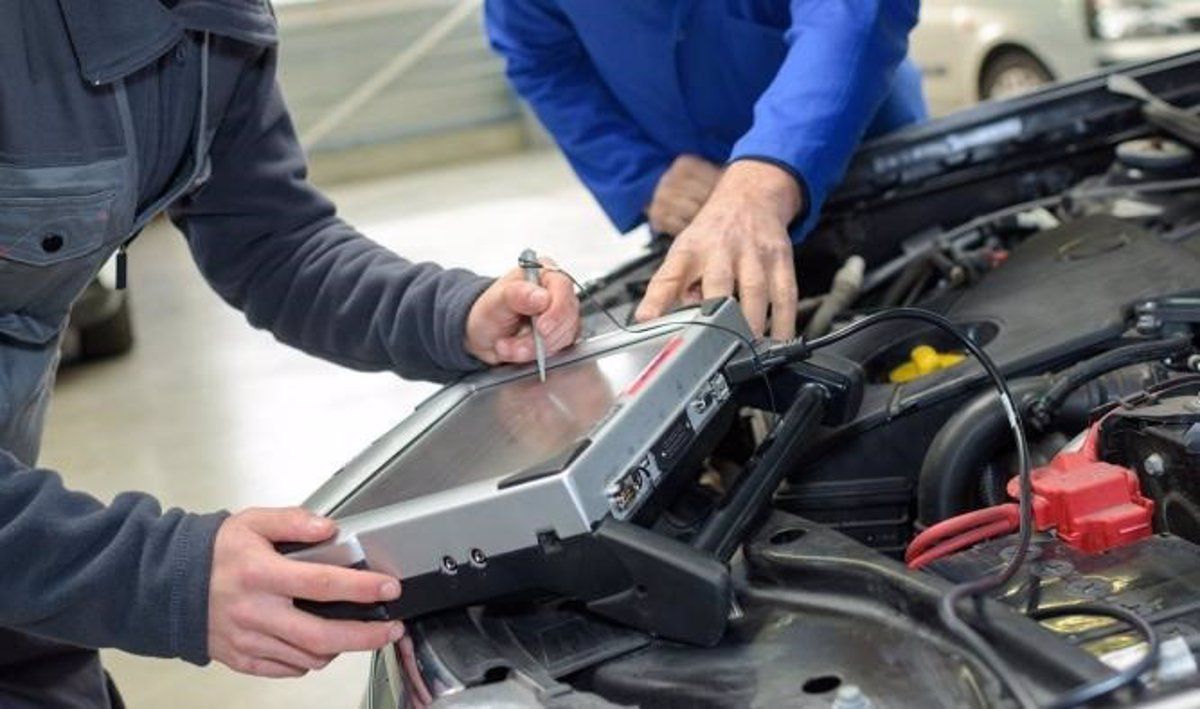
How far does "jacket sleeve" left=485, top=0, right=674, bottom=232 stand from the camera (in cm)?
220

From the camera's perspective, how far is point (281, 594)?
105 cm

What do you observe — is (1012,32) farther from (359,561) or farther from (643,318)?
(359,561)

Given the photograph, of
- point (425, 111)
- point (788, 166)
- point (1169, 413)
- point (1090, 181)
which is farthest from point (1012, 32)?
point (425, 111)

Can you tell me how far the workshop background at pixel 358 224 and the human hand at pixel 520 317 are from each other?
4.75 ft

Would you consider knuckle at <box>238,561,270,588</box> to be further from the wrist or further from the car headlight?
the car headlight

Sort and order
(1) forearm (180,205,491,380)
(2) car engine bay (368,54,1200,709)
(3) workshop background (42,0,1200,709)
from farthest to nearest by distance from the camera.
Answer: (3) workshop background (42,0,1200,709), (1) forearm (180,205,491,380), (2) car engine bay (368,54,1200,709)

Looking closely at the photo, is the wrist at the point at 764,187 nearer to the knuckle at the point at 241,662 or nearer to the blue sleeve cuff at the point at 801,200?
the blue sleeve cuff at the point at 801,200

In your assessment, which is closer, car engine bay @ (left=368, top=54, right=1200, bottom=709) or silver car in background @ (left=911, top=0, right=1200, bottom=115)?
car engine bay @ (left=368, top=54, right=1200, bottom=709)

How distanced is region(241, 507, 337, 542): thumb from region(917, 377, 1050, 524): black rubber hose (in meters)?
0.52

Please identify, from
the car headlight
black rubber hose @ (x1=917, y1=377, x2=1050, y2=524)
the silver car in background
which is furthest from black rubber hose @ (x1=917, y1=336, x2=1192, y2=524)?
the car headlight

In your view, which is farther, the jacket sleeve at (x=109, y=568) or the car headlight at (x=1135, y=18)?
the car headlight at (x=1135, y=18)

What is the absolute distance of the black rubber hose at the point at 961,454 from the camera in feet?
3.99

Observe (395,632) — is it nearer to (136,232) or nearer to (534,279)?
(534,279)

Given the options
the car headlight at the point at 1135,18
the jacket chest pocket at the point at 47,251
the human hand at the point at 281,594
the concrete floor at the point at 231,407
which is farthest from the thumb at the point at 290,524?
the car headlight at the point at 1135,18
